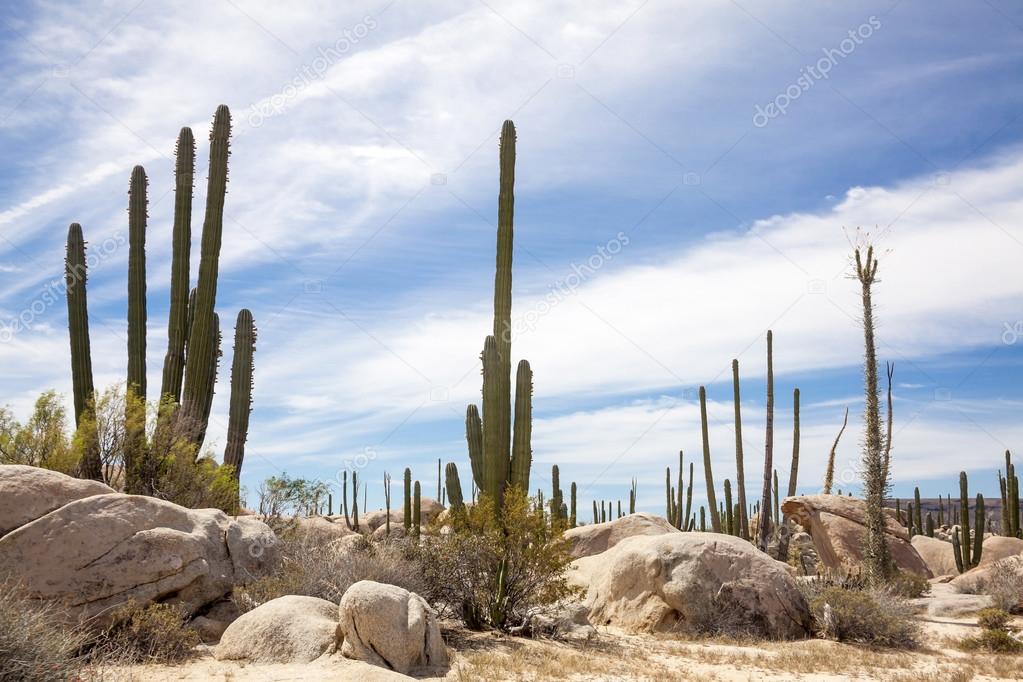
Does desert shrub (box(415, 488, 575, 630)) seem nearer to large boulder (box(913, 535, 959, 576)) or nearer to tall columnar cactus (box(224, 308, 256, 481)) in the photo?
tall columnar cactus (box(224, 308, 256, 481))

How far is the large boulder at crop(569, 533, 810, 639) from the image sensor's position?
47.1 feet

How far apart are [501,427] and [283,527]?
5115 mm

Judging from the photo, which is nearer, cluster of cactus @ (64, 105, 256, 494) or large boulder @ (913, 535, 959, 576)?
cluster of cactus @ (64, 105, 256, 494)

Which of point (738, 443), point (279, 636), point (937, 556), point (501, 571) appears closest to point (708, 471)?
point (738, 443)

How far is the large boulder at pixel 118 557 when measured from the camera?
10.2m

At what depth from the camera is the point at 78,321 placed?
685 inches

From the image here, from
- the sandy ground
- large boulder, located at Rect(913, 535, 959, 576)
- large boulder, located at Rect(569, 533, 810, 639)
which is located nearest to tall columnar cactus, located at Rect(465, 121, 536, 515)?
large boulder, located at Rect(569, 533, 810, 639)

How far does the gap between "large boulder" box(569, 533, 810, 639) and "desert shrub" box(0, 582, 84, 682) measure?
832 cm

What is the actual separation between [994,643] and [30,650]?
13.3 metres

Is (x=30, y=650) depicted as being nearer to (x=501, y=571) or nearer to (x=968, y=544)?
(x=501, y=571)

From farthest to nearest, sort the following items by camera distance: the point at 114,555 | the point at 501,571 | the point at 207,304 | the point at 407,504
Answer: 1. the point at 407,504
2. the point at 207,304
3. the point at 501,571
4. the point at 114,555

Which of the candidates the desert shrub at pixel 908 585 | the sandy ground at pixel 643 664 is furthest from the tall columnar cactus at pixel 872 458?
the sandy ground at pixel 643 664

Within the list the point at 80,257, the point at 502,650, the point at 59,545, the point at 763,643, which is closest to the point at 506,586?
the point at 502,650

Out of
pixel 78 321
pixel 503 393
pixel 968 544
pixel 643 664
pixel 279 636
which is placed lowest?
pixel 968 544
